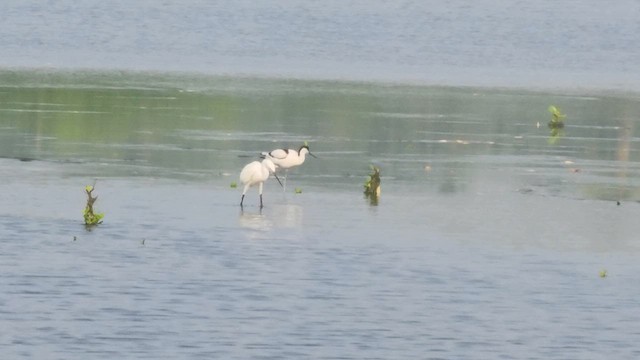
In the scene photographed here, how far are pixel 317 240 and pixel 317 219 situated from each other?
2.34 meters

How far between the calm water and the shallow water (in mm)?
63

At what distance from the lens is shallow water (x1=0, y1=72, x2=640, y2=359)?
71.5 ft

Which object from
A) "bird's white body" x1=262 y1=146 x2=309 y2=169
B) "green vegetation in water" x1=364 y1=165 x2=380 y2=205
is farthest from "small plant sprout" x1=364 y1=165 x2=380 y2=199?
"bird's white body" x1=262 y1=146 x2=309 y2=169

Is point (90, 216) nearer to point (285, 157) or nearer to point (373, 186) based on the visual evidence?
point (285, 157)

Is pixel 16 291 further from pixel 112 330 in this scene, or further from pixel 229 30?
pixel 229 30

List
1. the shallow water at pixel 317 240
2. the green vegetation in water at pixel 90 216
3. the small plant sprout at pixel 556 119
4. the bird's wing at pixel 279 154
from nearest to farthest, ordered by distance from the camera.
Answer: the shallow water at pixel 317 240 < the green vegetation in water at pixel 90 216 < the bird's wing at pixel 279 154 < the small plant sprout at pixel 556 119

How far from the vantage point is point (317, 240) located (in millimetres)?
28562

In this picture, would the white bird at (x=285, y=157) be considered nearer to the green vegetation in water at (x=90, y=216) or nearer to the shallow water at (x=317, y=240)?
the shallow water at (x=317, y=240)

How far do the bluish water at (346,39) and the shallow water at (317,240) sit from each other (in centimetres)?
2687

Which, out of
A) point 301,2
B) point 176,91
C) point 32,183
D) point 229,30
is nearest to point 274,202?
point 32,183

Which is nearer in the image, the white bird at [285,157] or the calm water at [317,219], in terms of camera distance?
the calm water at [317,219]

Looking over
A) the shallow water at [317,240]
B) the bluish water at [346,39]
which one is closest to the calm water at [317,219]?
the shallow water at [317,240]

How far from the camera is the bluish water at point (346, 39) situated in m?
78.7

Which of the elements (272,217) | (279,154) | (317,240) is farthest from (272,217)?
(279,154)
